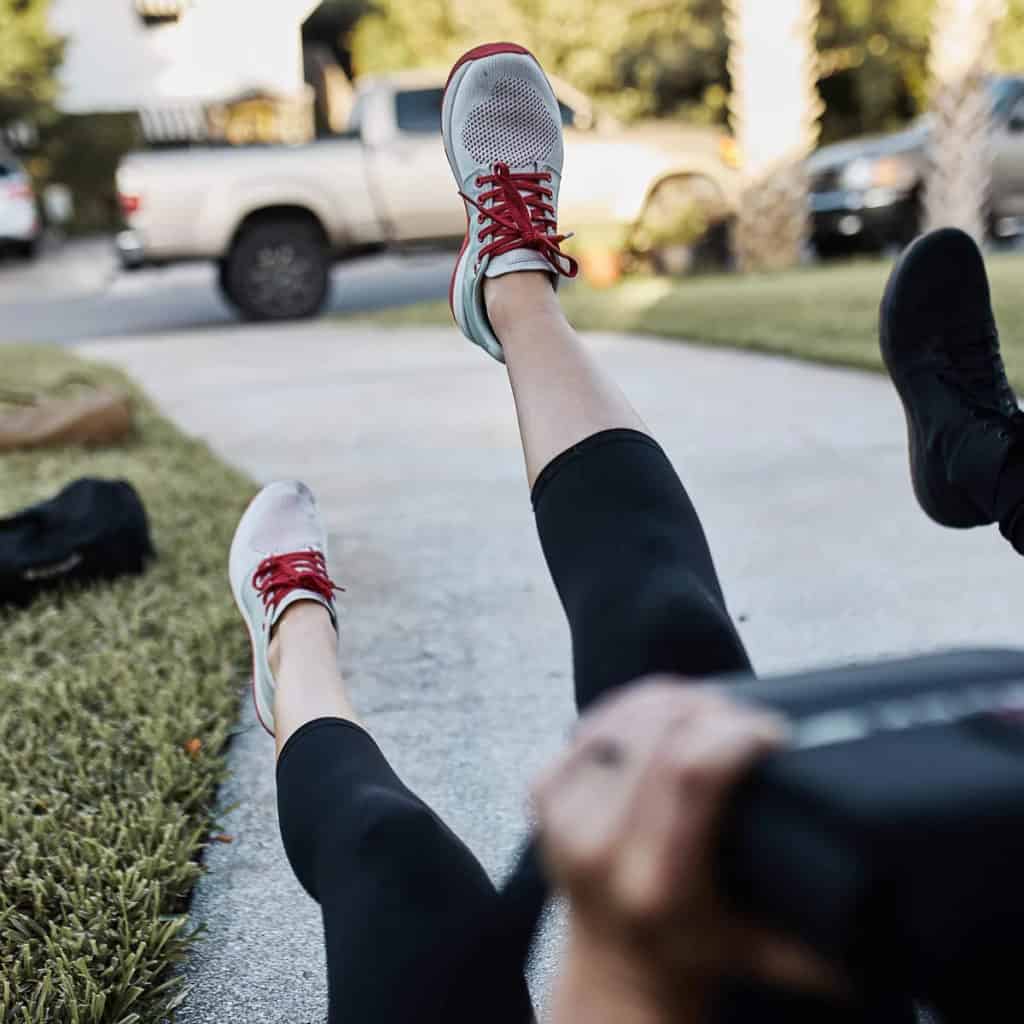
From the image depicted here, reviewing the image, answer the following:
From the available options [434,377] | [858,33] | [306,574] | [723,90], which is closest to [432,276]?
[434,377]

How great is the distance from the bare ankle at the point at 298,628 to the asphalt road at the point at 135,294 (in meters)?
8.07

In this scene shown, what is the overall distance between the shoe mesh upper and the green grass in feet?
3.38

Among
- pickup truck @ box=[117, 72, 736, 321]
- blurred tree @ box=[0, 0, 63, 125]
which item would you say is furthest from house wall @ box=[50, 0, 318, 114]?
pickup truck @ box=[117, 72, 736, 321]

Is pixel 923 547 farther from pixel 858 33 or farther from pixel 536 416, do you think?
pixel 858 33

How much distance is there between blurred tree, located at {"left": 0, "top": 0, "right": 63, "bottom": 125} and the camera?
1789 cm

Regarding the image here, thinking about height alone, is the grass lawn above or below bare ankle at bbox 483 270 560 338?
below

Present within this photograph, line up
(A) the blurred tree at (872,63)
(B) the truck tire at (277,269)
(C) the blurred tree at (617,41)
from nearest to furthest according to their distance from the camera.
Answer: (B) the truck tire at (277,269) < (C) the blurred tree at (617,41) < (A) the blurred tree at (872,63)

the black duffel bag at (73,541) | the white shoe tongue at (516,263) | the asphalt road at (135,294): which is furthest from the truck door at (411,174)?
the white shoe tongue at (516,263)

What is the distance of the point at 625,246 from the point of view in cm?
984

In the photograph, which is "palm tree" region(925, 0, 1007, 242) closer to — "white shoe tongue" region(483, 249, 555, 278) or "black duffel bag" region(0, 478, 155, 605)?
"black duffel bag" region(0, 478, 155, 605)

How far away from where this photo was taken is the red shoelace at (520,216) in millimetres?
1712

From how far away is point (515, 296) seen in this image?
5.26ft

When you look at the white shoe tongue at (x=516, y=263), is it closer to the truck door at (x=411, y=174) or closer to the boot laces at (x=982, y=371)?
the boot laces at (x=982, y=371)

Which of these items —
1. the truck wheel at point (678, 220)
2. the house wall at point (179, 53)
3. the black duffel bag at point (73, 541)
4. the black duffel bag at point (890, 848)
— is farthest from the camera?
the house wall at point (179, 53)
